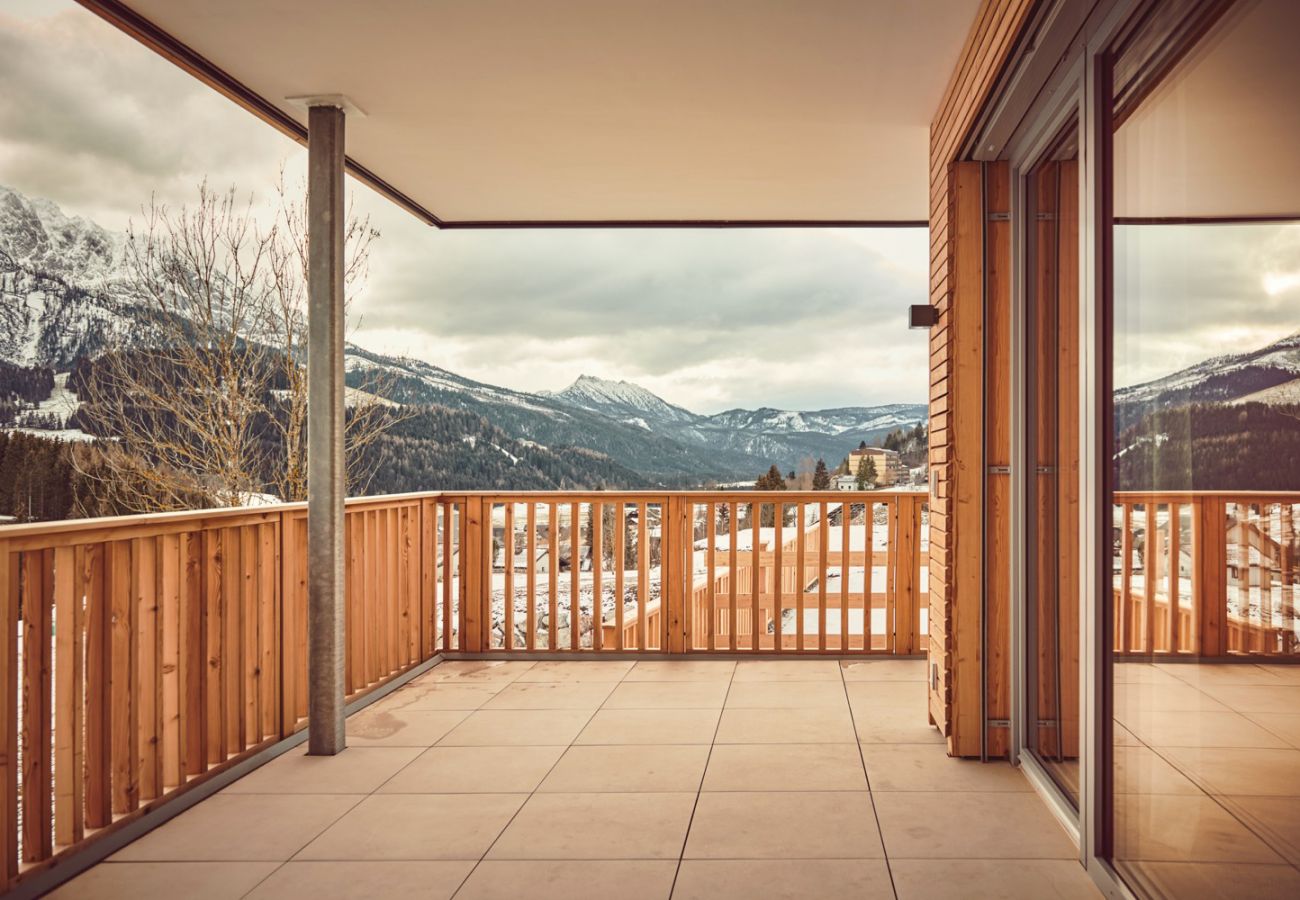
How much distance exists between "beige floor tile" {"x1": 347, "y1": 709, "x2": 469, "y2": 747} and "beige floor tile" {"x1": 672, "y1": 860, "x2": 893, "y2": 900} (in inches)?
62.8

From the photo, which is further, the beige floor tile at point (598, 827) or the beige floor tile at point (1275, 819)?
the beige floor tile at point (598, 827)

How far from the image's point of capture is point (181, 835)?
274 centimetres

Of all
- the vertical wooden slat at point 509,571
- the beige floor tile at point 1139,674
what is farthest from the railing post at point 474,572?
the beige floor tile at point 1139,674

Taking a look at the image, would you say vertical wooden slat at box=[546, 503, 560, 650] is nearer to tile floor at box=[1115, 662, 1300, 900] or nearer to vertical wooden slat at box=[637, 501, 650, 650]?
vertical wooden slat at box=[637, 501, 650, 650]

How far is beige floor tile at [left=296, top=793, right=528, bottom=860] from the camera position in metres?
2.60

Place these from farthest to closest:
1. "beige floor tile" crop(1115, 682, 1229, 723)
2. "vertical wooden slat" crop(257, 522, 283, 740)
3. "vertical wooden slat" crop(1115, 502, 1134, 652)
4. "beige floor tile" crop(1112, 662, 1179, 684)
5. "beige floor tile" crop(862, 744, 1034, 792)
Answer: "vertical wooden slat" crop(257, 522, 283, 740)
"beige floor tile" crop(862, 744, 1034, 792)
"vertical wooden slat" crop(1115, 502, 1134, 652)
"beige floor tile" crop(1112, 662, 1179, 684)
"beige floor tile" crop(1115, 682, 1229, 723)

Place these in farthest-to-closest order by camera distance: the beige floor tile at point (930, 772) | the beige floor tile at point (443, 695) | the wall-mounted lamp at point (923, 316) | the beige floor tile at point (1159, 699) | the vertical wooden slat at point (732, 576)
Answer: the vertical wooden slat at point (732, 576), the beige floor tile at point (443, 695), the wall-mounted lamp at point (923, 316), the beige floor tile at point (930, 772), the beige floor tile at point (1159, 699)

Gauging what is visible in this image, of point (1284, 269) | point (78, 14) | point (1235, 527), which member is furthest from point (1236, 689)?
point (78, 14)

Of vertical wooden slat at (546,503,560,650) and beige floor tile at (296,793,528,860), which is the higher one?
vertical wooden slat at (546,503,560,650)

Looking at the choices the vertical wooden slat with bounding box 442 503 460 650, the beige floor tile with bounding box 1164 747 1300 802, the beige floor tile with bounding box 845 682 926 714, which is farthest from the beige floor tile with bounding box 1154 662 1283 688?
the vertical wooden slat with bounding box 442 503 460 650

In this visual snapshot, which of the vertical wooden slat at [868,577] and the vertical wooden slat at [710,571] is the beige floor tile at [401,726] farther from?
the vertical wooden slat at [868,577]

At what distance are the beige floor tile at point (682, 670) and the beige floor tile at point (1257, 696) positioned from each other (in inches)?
123

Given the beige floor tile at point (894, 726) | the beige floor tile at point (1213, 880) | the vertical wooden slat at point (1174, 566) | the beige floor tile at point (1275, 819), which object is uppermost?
the vertical wooden slat at point (1174, 566)

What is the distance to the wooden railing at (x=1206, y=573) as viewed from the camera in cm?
145
